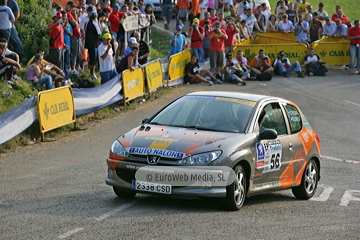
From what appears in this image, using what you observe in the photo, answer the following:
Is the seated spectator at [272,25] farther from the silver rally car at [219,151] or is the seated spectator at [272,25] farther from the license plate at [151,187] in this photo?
the license plate at [151,187]

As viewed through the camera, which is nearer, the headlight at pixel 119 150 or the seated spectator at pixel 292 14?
the headlight at pixel 119 150

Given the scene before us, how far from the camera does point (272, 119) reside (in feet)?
31.4

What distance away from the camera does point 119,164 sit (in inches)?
328

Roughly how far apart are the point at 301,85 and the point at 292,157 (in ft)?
51.0

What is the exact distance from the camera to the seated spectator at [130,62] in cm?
1899

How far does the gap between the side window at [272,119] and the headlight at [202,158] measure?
1352 millimetres

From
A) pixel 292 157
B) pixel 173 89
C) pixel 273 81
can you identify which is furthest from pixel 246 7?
pixel 292 157

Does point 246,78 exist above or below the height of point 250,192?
below

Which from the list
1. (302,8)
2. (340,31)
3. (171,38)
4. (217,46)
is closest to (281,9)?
(302,8)

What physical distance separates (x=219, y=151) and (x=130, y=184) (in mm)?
1277

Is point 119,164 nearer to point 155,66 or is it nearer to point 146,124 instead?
point 146,124

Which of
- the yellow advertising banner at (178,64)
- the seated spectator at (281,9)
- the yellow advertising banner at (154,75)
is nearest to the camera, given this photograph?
the yellow advertising banner at (154,75)

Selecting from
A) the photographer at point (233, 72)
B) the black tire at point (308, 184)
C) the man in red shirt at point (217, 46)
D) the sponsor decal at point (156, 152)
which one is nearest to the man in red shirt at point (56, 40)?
the man in red shirt at point (217, 46)

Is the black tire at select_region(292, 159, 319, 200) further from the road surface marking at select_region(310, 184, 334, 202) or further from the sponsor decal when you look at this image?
the sponsor decal
